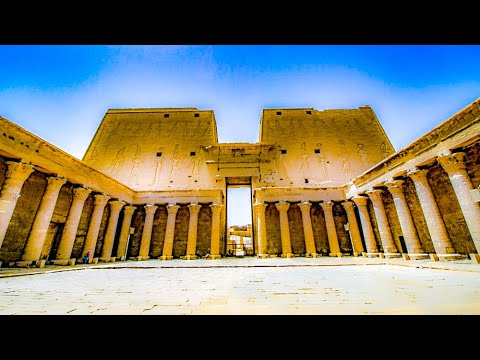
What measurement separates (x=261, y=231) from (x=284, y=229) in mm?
1539

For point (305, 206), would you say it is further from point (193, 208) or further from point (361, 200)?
point (193, 208)

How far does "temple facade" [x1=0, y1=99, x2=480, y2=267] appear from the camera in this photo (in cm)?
782

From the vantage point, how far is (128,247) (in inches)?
549

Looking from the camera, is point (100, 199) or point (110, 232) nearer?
point (100, 199)

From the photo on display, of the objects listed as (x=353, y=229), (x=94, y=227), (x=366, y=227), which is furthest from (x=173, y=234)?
(x=366, y=227)

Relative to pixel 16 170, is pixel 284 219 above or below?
below

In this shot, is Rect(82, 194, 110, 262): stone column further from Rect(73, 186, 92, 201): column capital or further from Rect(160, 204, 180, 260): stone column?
Rect(160, 204, 180, 260): stone column

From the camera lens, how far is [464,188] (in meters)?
7.32

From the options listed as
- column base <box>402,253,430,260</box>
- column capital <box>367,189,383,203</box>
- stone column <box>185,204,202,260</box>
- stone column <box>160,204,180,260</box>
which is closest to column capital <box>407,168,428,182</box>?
column capital <box>367,189,383,203</box>

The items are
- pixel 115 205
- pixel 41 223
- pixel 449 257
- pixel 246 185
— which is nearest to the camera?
pixel 449 257

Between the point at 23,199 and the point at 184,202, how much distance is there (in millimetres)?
7720
